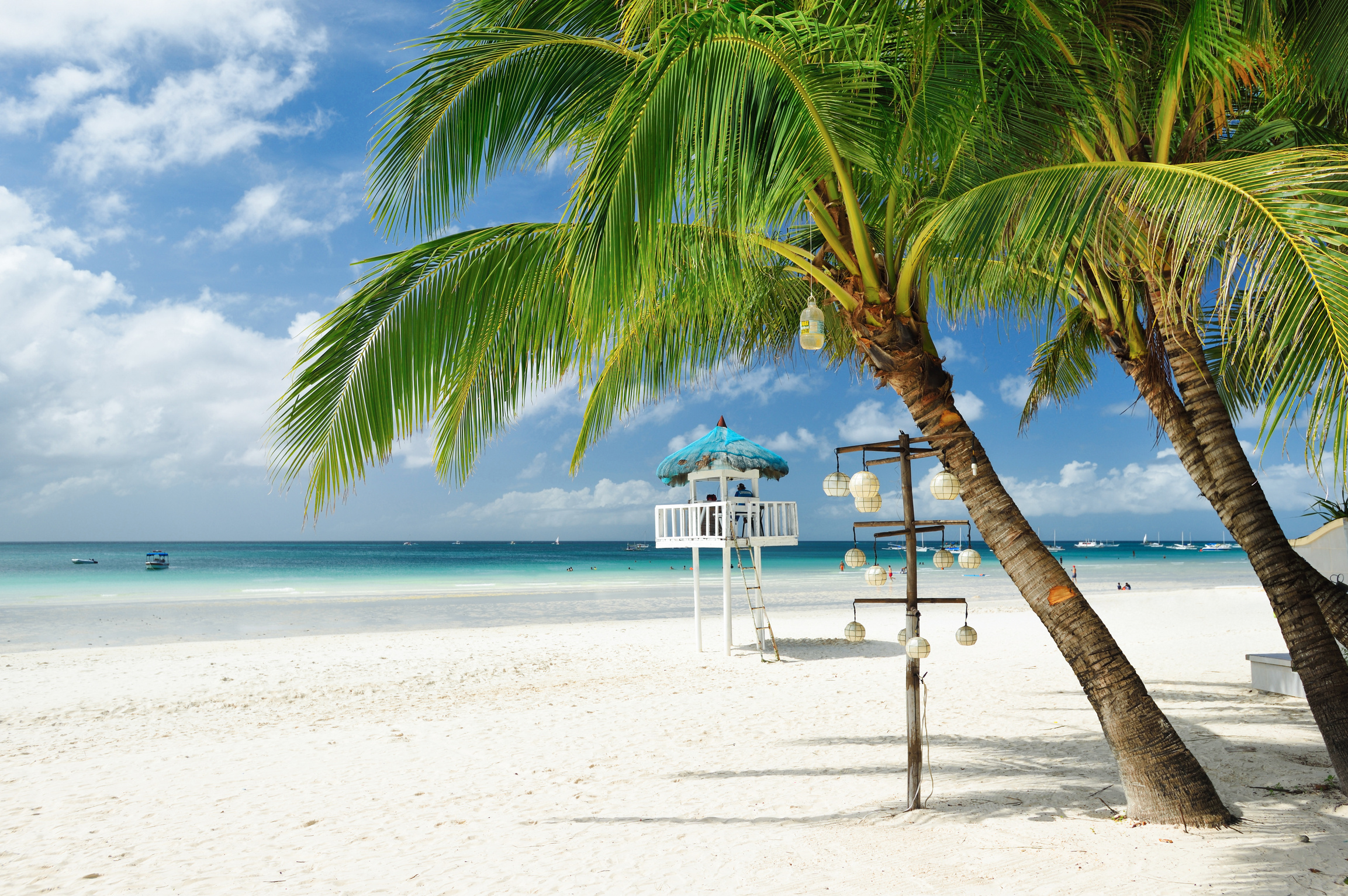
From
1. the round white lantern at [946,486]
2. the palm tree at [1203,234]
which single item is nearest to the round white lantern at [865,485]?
the round white lantern at [946,486]

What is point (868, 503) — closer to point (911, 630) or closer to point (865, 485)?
point (865, 485)

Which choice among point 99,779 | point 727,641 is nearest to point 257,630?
point 727,641

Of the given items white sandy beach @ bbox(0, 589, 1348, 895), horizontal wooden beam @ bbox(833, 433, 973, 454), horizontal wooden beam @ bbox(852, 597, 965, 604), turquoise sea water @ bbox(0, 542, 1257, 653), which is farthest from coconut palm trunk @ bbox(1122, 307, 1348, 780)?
turquoise sea water @ bbox(0, 542, 1257, 653)

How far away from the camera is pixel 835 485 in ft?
15.6

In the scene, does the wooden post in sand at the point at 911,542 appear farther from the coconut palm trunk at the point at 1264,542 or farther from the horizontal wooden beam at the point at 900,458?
the coconut palm trunk at the point at 1264,542

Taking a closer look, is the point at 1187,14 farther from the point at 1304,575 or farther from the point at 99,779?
the point at 99,779

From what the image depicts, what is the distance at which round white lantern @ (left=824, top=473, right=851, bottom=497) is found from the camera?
4.74m

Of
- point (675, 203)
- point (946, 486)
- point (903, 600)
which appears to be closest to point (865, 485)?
point (946, 486)

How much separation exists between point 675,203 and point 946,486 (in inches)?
81.7

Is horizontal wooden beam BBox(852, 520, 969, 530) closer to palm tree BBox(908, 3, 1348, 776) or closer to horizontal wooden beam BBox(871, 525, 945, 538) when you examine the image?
horizontal wooden beam BBox(871, 525, 945, 538)

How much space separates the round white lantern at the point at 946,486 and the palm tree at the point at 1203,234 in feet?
3.61

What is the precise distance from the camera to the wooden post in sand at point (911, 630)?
4.48 meters

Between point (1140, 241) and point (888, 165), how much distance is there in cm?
142

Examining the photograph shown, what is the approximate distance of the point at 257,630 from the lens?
18.9 meters
